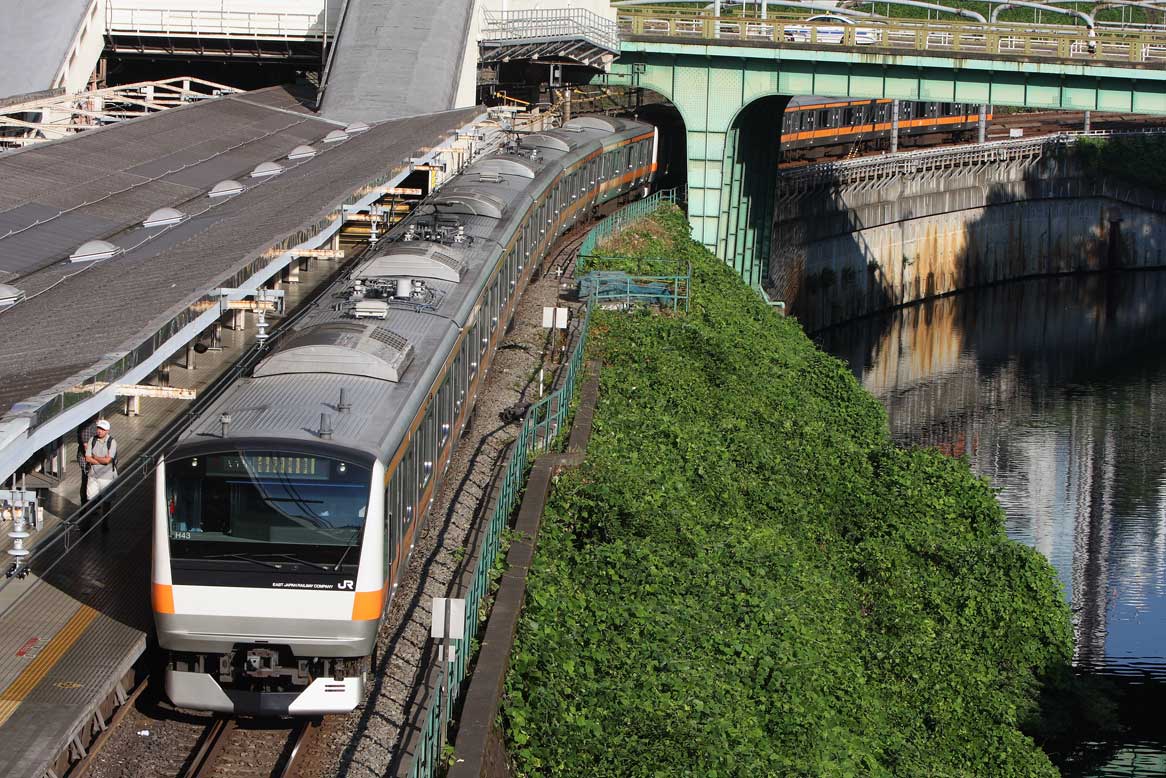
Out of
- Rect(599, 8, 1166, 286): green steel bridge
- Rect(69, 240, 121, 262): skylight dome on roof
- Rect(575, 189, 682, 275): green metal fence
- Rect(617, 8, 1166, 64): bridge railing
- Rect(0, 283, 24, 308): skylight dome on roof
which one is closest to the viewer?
Rect(0, 283, 24, 308): skylight dome on roof

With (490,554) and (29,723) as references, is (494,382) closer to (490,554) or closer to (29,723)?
(490,554)

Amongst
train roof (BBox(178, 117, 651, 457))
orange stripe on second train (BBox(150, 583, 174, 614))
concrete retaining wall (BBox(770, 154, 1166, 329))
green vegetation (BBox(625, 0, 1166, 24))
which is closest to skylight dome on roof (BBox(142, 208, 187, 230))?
train roof (BBox(178, 117, 651, 457))

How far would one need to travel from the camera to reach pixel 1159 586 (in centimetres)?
3356

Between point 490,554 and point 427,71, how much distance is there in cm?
3269

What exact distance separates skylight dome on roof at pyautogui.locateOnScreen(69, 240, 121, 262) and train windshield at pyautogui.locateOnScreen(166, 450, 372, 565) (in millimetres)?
10338

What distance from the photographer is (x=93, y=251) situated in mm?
23562

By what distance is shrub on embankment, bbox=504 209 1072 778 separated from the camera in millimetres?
15894

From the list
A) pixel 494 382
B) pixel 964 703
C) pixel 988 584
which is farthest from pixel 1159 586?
pixel 494 382

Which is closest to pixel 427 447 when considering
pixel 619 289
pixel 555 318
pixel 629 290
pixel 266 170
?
pixel 555 318

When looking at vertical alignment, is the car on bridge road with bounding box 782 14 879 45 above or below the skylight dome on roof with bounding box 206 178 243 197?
above

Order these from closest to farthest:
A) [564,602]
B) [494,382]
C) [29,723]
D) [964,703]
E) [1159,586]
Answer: [29,723]
[564,602]
[964,703]
[494,382]
[1159,586]

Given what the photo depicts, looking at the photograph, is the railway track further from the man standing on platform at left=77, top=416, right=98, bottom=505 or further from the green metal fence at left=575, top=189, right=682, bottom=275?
the green metal fence at left=575, top=189, right=682, bottom=275

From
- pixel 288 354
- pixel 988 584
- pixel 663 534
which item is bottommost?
pixel 988 584

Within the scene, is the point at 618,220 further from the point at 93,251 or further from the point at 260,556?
the point at 260,556
